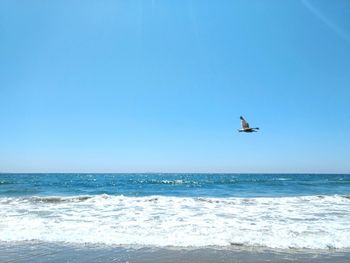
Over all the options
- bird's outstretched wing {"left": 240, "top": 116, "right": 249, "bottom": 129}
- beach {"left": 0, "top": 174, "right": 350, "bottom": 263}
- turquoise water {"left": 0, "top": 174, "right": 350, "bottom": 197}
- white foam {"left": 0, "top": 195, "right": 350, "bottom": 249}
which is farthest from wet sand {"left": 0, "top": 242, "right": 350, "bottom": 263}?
turquoise water {"left": 0, "top": 174, "right": 350, "bottom": 197}

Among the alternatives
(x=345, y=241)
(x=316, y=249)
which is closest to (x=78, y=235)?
(x=316, y=249)

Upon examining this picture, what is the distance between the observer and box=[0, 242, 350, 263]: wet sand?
256 inches

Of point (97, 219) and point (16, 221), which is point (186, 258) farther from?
point (16, 221)

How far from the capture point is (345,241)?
8133 mm

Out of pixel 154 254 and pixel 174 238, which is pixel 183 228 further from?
pixel 154 254

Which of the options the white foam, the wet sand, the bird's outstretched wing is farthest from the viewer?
the bird's outstretched wing

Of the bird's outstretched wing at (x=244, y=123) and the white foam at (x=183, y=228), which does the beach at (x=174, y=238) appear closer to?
the white foam at (x=183, y=228)

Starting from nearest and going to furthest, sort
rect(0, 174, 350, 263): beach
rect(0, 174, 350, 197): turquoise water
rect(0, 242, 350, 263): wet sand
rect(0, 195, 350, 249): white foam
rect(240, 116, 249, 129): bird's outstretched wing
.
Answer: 1. rect(0, 242, 350, 263): wet sand
2. rect(0, 174, 350, 263): beach
3. rect(0, 195, 350, 249): white foam
4. rect(240, 116, 249, 129): bird's outstretched wing
5. rect(0, 174, 350, 197): turquoise water

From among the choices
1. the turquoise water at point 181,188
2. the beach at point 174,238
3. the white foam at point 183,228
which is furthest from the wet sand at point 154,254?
the turquoise water at point 181,188

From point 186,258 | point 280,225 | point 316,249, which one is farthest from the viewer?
point 280,225

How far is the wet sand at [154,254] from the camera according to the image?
651 cm

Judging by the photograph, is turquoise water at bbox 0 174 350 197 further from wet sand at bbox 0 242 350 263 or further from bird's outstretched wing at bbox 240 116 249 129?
wet sand at bbox 0 242 350 263

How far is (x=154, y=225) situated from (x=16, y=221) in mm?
4460

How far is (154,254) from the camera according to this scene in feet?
22.7
